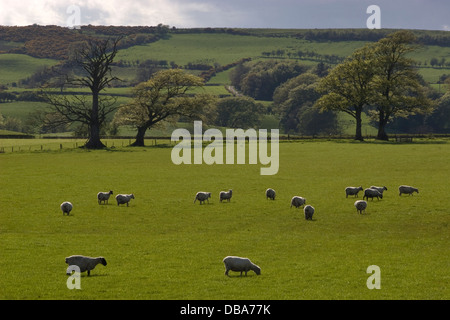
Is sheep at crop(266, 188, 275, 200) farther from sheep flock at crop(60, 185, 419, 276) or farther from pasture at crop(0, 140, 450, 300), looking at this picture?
pasture at crop(0, 140, 450, 300)

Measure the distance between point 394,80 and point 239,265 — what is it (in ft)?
326

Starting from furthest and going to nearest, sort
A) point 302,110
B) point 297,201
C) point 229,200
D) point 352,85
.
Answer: point 302,110, point 352,85, point 229,200, point 297,201

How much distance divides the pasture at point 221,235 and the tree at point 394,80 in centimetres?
5537

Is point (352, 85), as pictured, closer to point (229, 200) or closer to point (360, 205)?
point (229, 200)

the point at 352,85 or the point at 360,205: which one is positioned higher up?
the point at 352,85

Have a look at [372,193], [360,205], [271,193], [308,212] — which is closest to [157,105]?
[271,193]

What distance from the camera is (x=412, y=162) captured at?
64.8m

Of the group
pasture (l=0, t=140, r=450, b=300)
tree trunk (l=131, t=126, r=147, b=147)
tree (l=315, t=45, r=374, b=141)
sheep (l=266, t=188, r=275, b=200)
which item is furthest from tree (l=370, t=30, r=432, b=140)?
sheep (l=266, t=188, r=275, b=200)

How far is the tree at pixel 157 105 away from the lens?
A: 10312 centimetres

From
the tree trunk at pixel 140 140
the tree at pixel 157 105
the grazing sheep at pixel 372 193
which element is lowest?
the grazing sheep at pixel 372 193

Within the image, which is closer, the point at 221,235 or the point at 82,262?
the point at 82,262

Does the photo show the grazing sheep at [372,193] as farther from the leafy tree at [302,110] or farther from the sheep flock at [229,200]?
the leafy tree at [302,110]

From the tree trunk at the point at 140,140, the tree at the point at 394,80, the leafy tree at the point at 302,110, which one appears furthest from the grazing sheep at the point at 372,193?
the leafy tree at the point at 302,110

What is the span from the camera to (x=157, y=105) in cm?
10406
